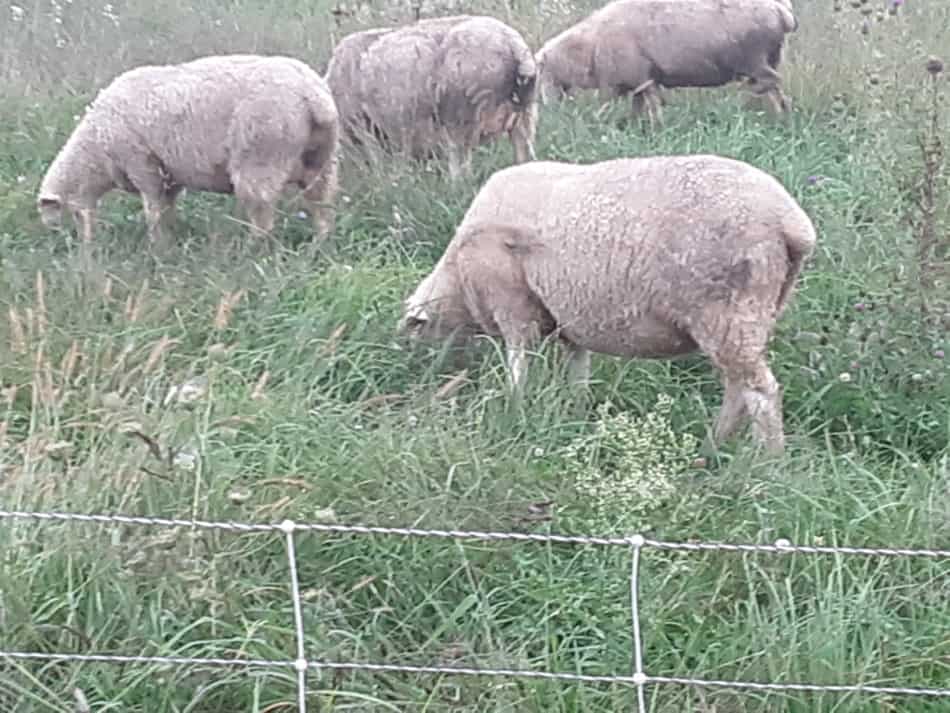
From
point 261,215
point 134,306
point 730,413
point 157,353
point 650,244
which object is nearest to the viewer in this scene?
point 157,353

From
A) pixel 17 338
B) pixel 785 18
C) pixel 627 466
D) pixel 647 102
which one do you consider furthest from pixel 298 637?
pixel 785 18

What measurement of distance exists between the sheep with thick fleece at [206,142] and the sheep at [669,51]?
2694 mm

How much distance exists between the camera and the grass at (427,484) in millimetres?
3949

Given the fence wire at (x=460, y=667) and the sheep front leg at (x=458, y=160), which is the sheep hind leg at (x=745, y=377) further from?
the sheep front leg at (x=458, y=160)

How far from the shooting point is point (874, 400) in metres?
5.67

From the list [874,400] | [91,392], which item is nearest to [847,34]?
[874,400]

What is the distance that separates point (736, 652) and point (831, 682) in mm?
273

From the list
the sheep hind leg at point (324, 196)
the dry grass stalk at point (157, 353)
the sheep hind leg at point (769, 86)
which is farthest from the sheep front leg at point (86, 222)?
the sheep hind leg at point (769, 86)

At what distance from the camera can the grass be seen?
13.0ft

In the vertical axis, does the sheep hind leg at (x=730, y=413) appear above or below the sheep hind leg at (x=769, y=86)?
above

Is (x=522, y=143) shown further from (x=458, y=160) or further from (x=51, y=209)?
(x=51, y=209)

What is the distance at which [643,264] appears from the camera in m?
5.26

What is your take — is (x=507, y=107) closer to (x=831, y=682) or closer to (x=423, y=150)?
(x=423, y=150)

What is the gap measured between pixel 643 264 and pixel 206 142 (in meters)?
3.06
